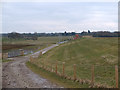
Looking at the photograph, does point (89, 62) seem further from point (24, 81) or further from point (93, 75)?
point (93, 75)

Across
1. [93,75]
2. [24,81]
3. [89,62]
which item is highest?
[93,75]

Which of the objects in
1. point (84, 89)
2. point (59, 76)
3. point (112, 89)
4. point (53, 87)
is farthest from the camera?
point (59, 76)

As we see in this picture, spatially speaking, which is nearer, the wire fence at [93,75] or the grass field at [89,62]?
the wire fence at [93,75]

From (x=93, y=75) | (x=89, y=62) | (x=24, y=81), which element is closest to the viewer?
(x=93, y=75)

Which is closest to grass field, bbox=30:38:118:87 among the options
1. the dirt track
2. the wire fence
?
the wire fence

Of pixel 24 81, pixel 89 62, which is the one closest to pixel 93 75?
pixel 24 81

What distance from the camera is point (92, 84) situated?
9.09 meters

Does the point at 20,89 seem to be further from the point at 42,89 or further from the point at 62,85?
the point at 62,85

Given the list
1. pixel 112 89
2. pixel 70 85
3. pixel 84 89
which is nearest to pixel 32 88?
pixel 70 85

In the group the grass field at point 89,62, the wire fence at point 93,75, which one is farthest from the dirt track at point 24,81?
the grass field at point 89,62

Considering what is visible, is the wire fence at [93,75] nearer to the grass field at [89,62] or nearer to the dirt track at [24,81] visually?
the grass field at [89,62]

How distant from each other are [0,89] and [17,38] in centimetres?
14066

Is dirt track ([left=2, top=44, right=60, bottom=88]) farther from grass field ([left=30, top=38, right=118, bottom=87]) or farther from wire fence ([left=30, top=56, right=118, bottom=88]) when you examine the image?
grass field ([left=30, top=38, right=118, bottom=87])

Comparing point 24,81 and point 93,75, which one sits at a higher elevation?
point 93,75
